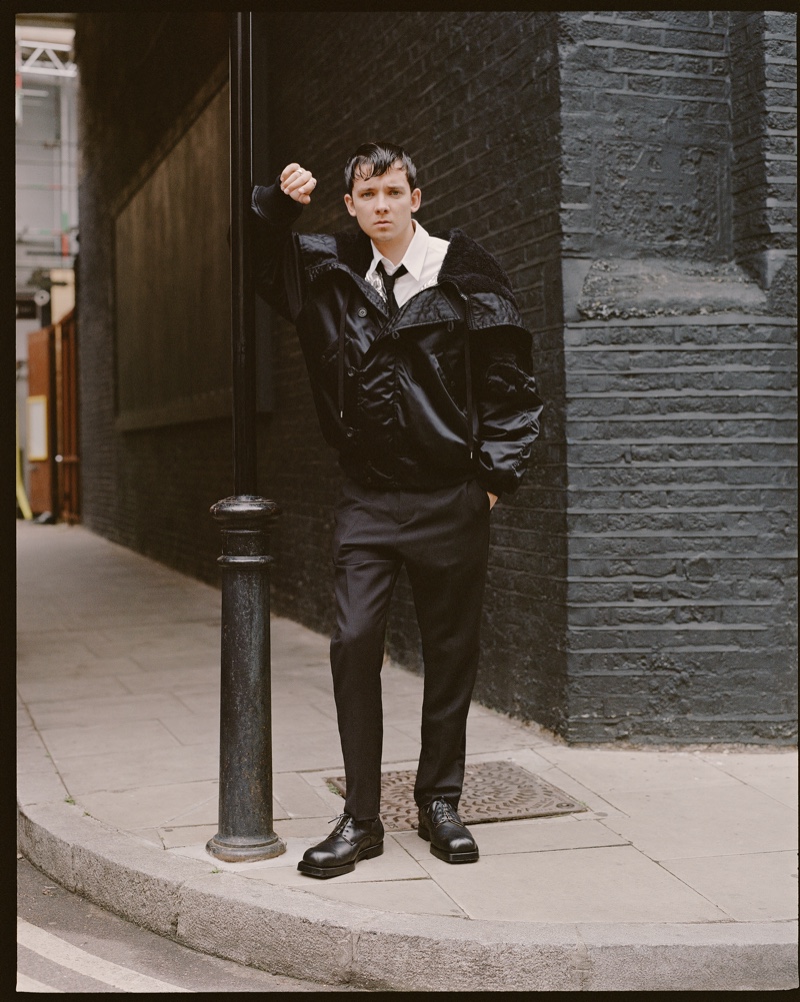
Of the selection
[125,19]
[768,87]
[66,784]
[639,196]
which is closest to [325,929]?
[66,784]

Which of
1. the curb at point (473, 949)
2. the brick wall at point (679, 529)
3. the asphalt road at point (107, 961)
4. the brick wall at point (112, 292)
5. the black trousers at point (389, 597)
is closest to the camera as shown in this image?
the curb at point (473, 949)

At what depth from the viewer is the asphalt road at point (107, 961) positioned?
128 inches

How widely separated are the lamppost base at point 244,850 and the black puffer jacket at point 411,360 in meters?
1.22

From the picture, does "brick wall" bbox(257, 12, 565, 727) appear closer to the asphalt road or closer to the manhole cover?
the manhole cover

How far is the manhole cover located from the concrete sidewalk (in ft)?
0.25

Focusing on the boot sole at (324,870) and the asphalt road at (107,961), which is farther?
the boot sole at (324,870)

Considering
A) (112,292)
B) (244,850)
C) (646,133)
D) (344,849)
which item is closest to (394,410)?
(344,849)

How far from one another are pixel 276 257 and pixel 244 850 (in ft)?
→ 6.25

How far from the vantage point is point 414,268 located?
3.79 meters

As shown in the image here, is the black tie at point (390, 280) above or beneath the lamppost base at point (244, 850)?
above

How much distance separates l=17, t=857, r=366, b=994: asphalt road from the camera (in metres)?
3.25

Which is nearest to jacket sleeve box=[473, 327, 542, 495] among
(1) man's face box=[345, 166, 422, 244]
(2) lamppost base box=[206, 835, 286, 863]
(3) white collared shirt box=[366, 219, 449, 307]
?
(3) white collared shirt box=[366, 219, 449, 307]

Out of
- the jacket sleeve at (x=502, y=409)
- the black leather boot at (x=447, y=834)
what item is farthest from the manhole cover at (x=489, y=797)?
the jacket sleeve at (x=502, y=409)

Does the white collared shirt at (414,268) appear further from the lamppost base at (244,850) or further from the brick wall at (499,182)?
the lamppost base at (244,850)
